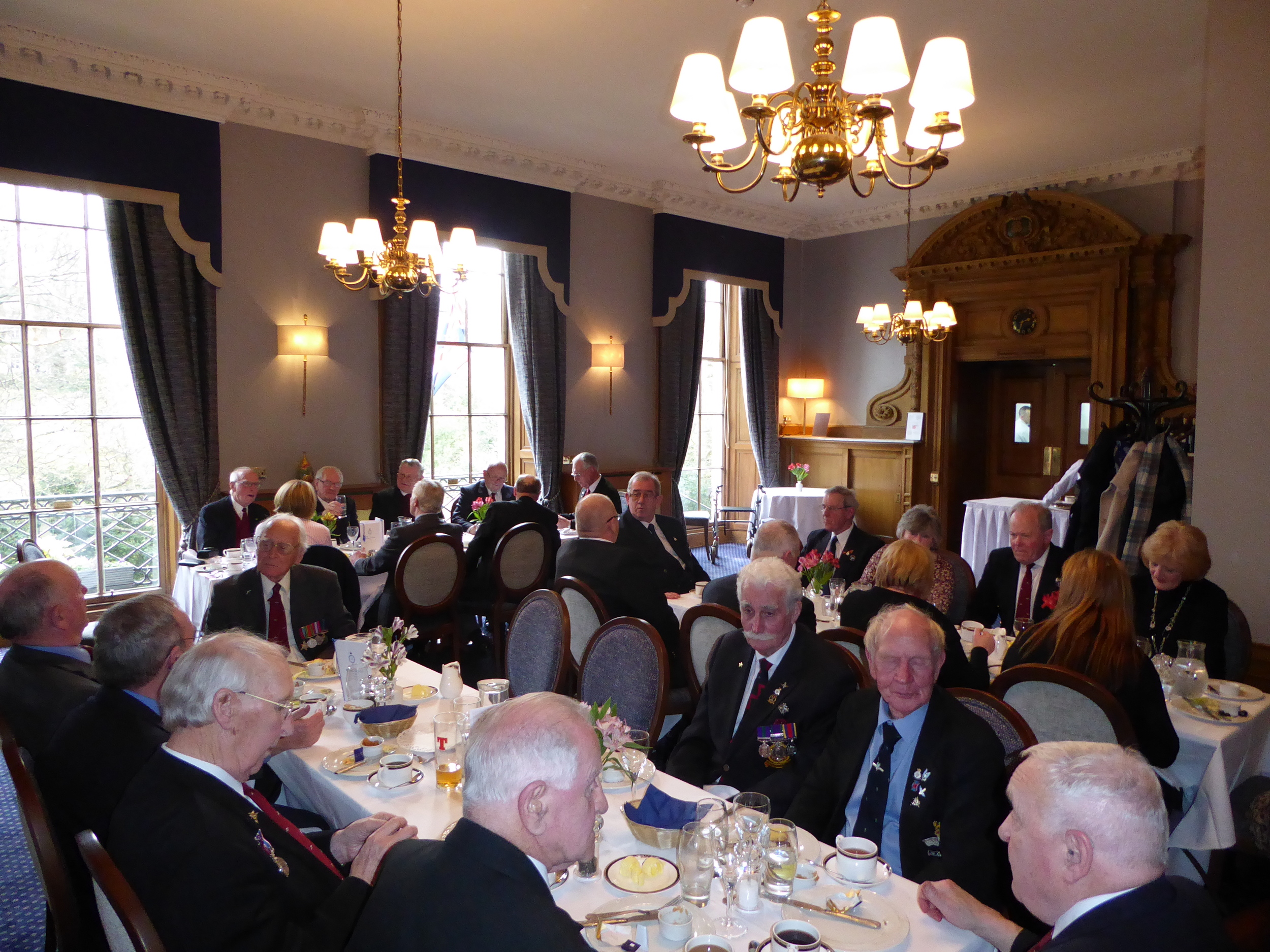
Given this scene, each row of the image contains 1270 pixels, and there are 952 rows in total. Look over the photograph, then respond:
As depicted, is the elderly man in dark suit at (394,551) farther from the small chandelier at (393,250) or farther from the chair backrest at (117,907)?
the chair backrest at (117,907)

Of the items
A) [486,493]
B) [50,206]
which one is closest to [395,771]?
[486,493]

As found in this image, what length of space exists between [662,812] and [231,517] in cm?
484

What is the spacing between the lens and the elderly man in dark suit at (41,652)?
95.4 inches

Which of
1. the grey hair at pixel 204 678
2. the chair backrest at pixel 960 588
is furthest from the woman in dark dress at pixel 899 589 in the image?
the grey hair at pixel 204 678

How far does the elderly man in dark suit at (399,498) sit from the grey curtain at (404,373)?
40cm

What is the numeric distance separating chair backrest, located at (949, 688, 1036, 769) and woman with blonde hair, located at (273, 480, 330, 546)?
3781mm

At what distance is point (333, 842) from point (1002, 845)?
5.41 feet

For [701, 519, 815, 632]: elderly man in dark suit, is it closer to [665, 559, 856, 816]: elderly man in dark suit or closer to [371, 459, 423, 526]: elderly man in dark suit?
[665, 559, 856, 816]: elderly man in dark suit

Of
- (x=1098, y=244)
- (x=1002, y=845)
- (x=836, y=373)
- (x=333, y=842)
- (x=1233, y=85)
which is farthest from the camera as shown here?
(x=836, y=373)

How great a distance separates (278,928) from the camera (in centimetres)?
164

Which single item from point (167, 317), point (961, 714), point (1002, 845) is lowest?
point (1002, 845)

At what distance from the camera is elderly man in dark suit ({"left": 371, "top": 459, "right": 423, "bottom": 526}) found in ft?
23.3

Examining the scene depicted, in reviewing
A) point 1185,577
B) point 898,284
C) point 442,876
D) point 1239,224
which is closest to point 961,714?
point 442,876

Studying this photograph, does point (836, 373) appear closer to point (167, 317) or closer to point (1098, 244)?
point (1098, 244)
